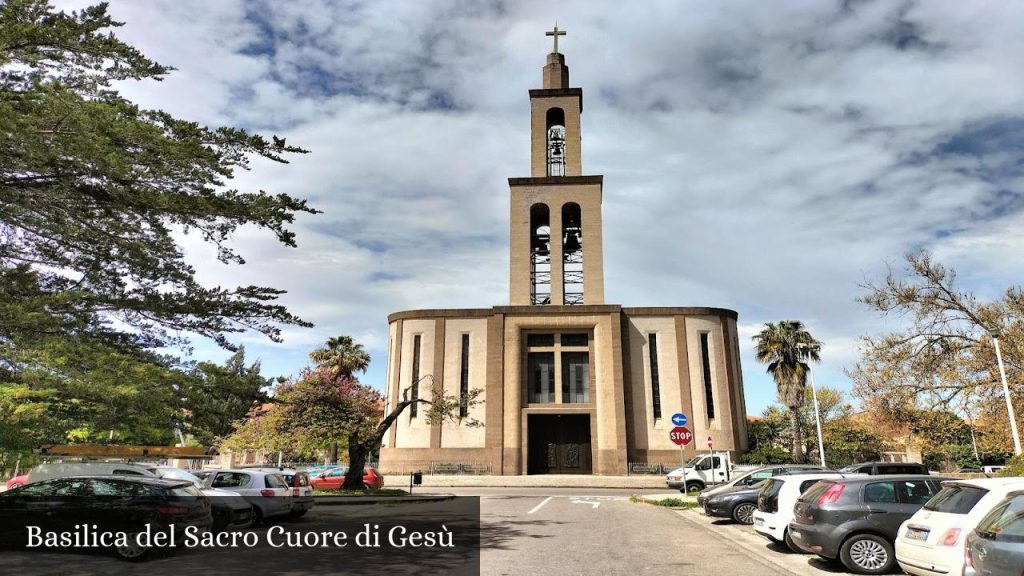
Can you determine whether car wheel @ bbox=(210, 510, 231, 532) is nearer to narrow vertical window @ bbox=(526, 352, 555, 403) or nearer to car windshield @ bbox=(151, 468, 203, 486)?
car windshield @ bbox=(151, 468, 203, 486)

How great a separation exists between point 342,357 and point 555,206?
831 inches

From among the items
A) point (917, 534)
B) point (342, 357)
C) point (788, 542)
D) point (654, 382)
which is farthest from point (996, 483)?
point (342, 357)

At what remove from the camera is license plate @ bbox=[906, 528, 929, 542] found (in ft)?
23.8

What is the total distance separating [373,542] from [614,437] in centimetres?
2715

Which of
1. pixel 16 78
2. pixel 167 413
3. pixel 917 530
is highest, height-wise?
pixel 16 78

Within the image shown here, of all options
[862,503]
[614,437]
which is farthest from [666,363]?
[862,503]

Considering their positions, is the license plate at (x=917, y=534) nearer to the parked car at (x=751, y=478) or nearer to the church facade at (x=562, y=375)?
the parked car at (x=751, y=478)

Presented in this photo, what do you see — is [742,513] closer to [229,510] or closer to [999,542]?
[999,542]

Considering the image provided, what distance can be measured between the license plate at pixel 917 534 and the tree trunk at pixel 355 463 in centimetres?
1952

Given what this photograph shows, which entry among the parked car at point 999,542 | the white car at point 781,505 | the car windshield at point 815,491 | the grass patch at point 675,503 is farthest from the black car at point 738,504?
the parked car at point 999,542

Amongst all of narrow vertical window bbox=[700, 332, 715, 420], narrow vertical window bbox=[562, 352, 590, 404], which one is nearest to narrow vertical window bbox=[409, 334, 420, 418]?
narrow vertical window bbox=[562, 352, 590, 404]

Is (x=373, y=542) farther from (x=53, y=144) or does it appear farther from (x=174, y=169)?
(x=53, y=144)

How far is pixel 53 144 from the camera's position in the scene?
26.7 feet

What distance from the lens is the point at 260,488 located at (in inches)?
548
